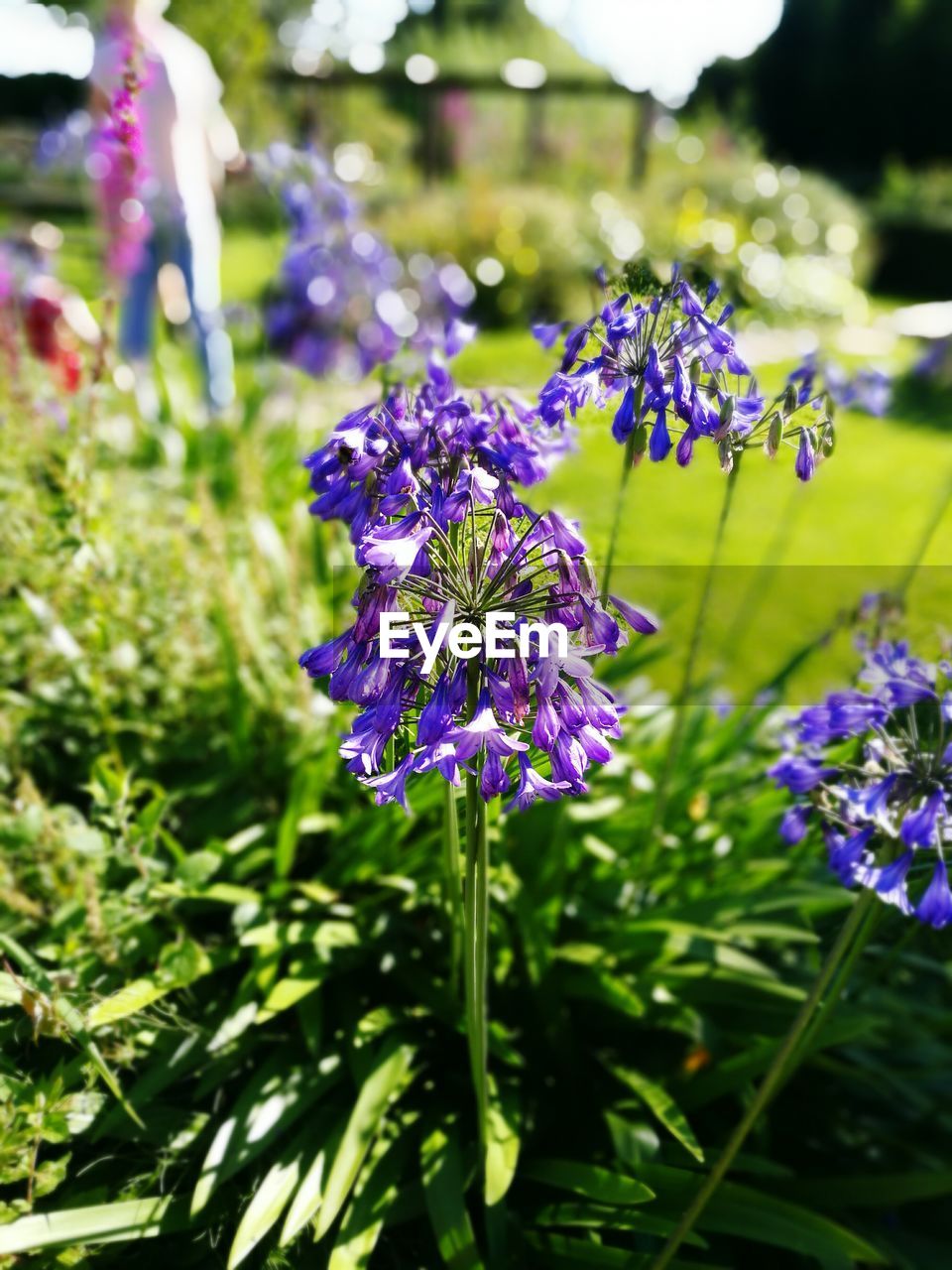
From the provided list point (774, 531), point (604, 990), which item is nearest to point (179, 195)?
point (774, 531)

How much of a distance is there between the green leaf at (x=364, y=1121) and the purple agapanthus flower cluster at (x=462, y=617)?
80cm

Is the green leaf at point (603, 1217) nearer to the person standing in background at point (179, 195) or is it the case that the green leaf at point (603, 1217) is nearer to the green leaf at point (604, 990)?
the green leaf at point (604, 990)

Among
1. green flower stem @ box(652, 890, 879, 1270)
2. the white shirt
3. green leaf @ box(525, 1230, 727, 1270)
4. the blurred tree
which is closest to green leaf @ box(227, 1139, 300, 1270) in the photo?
green leaf @ box(525, 1230, 727, 1270)

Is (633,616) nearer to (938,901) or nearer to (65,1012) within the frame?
(938,901)

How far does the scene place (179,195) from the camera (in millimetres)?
5438

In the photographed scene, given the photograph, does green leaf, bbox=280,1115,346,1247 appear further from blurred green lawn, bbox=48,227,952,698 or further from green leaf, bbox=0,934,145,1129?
blurred green lawn, bbox=48,227,952,698

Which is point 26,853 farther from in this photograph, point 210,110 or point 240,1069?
point 210,110

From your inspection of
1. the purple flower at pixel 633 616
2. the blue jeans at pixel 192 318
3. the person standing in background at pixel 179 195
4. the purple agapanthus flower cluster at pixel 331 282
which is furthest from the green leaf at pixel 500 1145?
the blue jeans at pixel 192 318

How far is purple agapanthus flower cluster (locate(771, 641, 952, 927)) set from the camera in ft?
4.75

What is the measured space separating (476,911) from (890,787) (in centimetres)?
63

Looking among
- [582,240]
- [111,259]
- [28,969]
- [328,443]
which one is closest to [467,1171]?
[28,969]

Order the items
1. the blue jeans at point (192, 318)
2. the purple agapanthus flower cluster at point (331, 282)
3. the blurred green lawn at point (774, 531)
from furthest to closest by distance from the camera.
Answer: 1. the blue jeans at point (192, 318)
2. the purple agapanthus flower cluster at point (331, 282)
3. the blurred green lawn at point (774, 531)

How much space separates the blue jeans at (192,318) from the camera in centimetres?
532

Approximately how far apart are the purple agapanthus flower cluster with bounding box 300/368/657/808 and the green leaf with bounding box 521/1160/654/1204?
2.86ft
